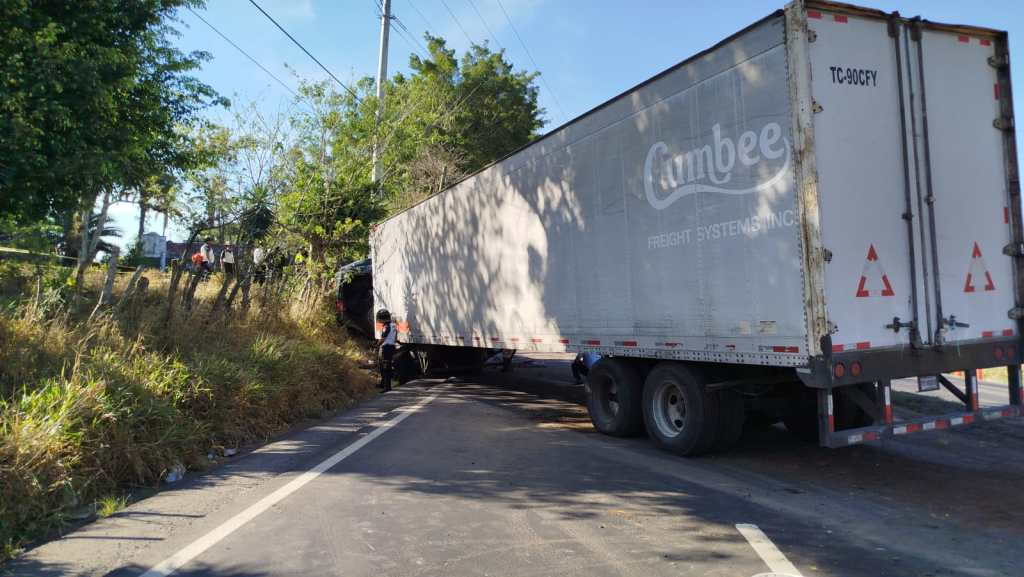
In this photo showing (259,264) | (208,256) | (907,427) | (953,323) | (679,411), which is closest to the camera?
(907,427)

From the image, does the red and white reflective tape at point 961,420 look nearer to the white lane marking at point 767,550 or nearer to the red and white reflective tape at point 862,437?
the red and white reflective tape at point 862,437

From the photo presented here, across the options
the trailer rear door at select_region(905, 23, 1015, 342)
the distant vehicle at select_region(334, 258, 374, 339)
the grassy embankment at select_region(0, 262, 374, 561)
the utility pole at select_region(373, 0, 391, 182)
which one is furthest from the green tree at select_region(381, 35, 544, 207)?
the trailer rear door at select_region(905, 23, 1015, 342)

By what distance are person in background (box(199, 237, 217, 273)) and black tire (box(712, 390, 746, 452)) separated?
9507 millimetres

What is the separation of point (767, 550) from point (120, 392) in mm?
5989

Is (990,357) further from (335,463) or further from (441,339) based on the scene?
(441,339)

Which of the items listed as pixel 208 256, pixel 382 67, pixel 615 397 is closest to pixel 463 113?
pixel 382 67

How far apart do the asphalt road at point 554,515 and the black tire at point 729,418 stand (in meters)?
0.24

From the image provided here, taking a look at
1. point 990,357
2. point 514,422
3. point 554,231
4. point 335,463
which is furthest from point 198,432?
point 990,357

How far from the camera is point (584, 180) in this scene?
856 cm

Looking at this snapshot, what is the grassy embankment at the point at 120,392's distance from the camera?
5.20 metres

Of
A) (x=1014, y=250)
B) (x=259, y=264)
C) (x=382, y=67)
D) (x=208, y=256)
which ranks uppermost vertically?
(x=382, y=67)

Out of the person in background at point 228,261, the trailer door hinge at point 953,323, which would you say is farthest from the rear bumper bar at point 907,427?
→ the person in background at point 228,261

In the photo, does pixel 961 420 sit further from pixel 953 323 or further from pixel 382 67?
pixel 382 67

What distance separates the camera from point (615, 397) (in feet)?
27.7
